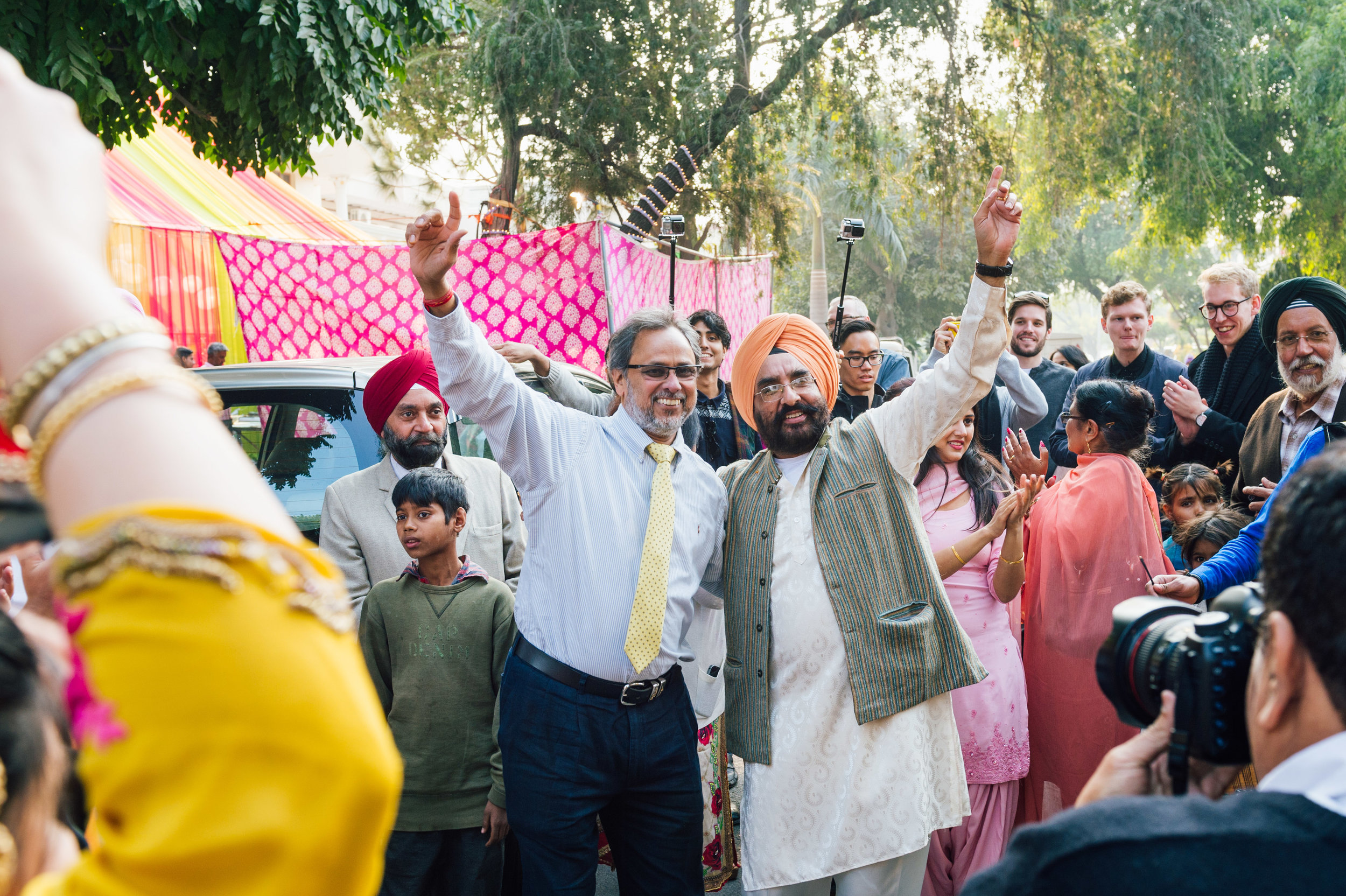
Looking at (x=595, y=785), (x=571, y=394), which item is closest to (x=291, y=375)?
(x=571, y=394)

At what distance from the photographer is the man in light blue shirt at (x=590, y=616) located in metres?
2.68

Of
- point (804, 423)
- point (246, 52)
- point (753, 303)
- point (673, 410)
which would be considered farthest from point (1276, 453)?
point (753, 303)

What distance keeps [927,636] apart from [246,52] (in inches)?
181

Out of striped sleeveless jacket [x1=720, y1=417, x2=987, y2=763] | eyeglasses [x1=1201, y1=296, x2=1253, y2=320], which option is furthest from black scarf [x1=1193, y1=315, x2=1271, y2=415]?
striped sleeveless jacket [x1=720, y1=417, x2=987, y2=763]

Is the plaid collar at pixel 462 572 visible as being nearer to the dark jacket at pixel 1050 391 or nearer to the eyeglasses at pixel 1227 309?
the dark jacket at pixel 1050 391

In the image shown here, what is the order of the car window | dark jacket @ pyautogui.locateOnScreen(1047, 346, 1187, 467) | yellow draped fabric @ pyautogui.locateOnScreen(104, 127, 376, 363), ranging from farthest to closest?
1. yellow draped fabric @ pyautogui.locateOnScreen(104, 127, 376, 363)
2. dark jacket @ pyautogui.locateOnScreen(1047, 346, 1187, 467)
3. the car window

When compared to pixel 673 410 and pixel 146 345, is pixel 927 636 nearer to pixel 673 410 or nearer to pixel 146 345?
pixel 673 410

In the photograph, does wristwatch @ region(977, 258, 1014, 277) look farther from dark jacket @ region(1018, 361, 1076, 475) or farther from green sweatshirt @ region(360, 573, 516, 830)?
dark jacket @ region(1018, 361, 1076, 475)

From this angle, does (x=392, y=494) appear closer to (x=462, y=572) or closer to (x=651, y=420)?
(x=462, y=572)

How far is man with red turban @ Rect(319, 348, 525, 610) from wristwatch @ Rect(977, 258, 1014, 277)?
1835 millimetres

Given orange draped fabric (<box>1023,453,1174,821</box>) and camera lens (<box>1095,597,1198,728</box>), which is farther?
orange draped fabric (<box>1023,453,1174,821</box>)

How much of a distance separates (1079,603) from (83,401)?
352cm

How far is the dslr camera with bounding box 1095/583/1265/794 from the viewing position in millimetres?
1151

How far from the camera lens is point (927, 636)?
9.14 feet
